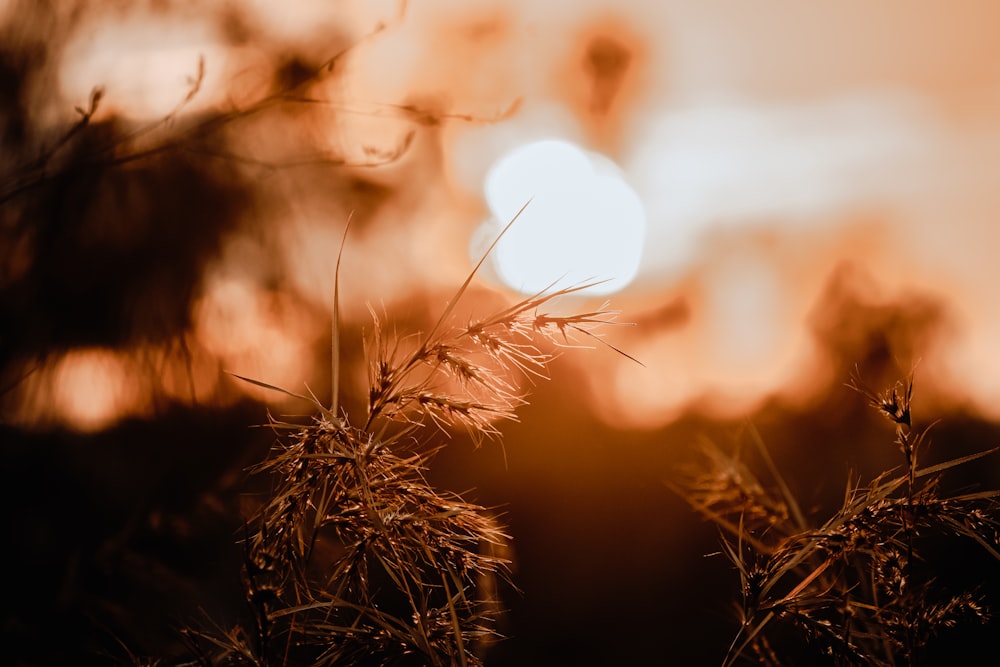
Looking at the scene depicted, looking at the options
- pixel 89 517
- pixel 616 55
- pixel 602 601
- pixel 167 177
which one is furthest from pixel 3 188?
pixel 602 601

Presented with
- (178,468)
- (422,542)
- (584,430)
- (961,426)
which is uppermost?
(422,542)

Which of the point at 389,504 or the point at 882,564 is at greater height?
the point at 389,504

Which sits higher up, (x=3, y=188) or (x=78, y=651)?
(x=3, y=188)

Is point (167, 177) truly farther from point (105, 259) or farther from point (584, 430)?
point (584, 430)

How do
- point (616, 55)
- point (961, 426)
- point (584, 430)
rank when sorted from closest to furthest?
point (616, 55), point (961, 426), point (584, 430)

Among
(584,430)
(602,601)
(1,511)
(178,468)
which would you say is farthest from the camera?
(602,601)

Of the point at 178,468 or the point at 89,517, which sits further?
the point at 178,468

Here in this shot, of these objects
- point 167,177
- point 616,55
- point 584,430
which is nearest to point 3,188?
point 167,177

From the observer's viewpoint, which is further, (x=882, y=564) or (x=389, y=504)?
(x=882, y=564)
